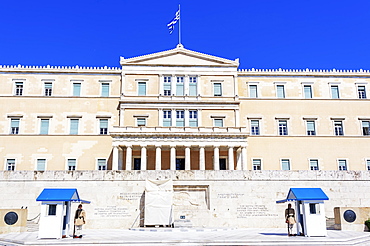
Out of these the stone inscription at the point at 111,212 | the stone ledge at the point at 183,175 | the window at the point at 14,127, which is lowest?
the stone inscription at the point at 111,212

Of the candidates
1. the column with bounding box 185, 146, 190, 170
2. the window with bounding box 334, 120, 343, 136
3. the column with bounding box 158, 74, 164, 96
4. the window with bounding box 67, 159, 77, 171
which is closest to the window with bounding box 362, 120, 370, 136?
the window with bounding box 334, 120, 343, 136

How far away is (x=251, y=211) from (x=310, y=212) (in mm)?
6131

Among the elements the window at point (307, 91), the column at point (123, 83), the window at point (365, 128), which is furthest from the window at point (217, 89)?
the window at point (365, 128)

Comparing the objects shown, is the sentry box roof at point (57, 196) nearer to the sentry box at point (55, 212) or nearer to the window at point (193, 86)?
the sentry box at point (55, 212)

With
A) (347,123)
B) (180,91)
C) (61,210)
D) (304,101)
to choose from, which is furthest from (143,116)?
(61,210)

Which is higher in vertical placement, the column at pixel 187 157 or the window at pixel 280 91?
the window at pixel 280 91

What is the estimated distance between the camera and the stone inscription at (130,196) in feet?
76.2

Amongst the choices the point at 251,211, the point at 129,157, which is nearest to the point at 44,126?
the point at 129,157

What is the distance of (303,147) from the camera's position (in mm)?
42781

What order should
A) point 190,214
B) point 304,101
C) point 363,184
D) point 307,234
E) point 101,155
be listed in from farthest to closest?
point 304,101 < point 101,155 < point 363,184 < point 190,214 < point 307,234

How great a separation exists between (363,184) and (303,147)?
713 inches

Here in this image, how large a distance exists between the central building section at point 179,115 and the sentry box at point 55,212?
20.3 m

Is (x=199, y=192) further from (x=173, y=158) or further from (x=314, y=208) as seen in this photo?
(x=173, y=158)

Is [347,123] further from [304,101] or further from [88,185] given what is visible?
[88,185]
